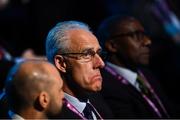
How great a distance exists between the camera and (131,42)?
540cm

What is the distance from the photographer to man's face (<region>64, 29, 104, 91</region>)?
3.97 m

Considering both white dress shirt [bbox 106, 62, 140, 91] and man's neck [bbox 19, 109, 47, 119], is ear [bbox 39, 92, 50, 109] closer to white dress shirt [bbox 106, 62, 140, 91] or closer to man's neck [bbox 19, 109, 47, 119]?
man's neck [bbox 19, 109, 47, 119]

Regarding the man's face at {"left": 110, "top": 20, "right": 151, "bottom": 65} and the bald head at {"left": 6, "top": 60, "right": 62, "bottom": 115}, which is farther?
the man's face at {"left": 110, "top": 20, "right": 151, "bottom": 65}

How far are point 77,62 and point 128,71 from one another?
1.40 meters

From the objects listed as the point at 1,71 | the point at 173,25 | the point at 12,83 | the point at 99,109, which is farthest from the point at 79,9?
the point at 12,83

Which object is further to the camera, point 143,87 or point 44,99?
point 143,87

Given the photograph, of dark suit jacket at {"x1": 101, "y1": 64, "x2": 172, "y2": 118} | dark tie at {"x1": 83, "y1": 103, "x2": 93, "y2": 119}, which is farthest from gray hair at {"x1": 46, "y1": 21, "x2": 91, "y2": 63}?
dark suit jacket at {"x1": 101, "y1": 64, "x2": 172, "y2": 118}

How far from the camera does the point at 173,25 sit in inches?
291

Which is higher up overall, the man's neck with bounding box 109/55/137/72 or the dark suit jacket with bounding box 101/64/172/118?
the man's neck with bounding box 109/55/137/72

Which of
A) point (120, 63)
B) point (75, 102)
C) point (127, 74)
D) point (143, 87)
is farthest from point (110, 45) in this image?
point (75, 102)

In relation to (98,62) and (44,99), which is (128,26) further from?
(44,99)

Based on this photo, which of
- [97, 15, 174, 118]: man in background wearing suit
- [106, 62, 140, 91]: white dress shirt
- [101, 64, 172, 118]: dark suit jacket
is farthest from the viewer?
[106, 62, 140, 91]: white dress shirt

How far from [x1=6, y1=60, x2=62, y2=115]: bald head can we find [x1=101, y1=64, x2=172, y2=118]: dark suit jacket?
183cm

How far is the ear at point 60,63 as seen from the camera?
403 centimetres
